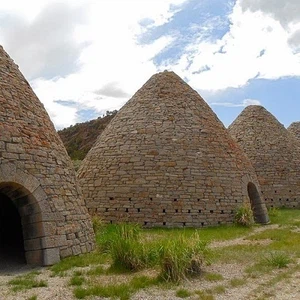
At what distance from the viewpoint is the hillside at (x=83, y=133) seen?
4003 centimetres

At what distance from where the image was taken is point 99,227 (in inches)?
433

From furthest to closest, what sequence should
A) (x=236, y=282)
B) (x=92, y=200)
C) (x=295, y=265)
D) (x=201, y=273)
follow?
1. (x=92, y=200)
2. (x=295, y=265)
3. (x=201, y=273)
4. (x=236, y=282)

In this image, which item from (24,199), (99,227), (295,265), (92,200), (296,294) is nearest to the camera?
(296,294)

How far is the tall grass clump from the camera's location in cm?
599

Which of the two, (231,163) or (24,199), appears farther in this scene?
(231,163)

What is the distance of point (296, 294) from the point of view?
5.48 meters

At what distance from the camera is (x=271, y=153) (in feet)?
64.7

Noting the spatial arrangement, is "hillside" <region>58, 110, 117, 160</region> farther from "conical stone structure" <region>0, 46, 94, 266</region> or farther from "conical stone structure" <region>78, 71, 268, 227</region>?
"conical stone structure" <region>0, 46, 94, 266</region>

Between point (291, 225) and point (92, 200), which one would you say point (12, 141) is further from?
point (291, 225)

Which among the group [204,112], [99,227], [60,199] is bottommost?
[99,227]

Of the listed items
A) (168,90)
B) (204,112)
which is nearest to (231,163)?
(204,112)

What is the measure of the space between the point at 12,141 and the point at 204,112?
25.8ft

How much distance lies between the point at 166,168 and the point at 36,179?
5.51 meters

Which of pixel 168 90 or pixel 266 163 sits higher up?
pixel 168 90
